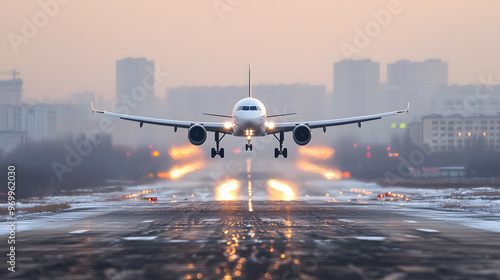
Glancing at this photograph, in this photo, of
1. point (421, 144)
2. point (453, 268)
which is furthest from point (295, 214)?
point (421, 144)

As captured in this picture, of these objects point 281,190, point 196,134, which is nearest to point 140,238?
point 196,134

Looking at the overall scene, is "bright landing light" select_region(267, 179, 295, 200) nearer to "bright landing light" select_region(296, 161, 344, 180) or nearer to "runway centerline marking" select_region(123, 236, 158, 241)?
"bright landing light" select_region(296, 161, 344, 180)

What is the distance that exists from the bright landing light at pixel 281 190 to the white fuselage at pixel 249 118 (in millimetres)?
18457

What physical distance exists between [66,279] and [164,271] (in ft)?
10.3

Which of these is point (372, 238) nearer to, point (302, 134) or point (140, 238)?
point (140, 238)

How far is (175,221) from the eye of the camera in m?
41.8

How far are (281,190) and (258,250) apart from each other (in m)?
63.8

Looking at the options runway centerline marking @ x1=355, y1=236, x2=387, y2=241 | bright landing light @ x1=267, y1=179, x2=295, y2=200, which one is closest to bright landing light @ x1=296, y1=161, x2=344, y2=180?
bright landing light @ x1=267, y1=179, x2=295, y2=200

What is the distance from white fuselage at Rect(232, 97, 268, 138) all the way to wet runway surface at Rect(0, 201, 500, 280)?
1691 cm

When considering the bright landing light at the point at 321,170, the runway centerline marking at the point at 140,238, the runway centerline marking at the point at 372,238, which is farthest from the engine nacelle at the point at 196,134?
the bright landing light at the point at 321,170

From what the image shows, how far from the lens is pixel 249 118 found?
57094 millimetres

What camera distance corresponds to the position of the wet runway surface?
2044cm

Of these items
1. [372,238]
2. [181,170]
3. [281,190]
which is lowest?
[372,238]

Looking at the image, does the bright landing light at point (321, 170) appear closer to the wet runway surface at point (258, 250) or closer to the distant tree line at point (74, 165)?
the distant tree line at point (74, 165)
